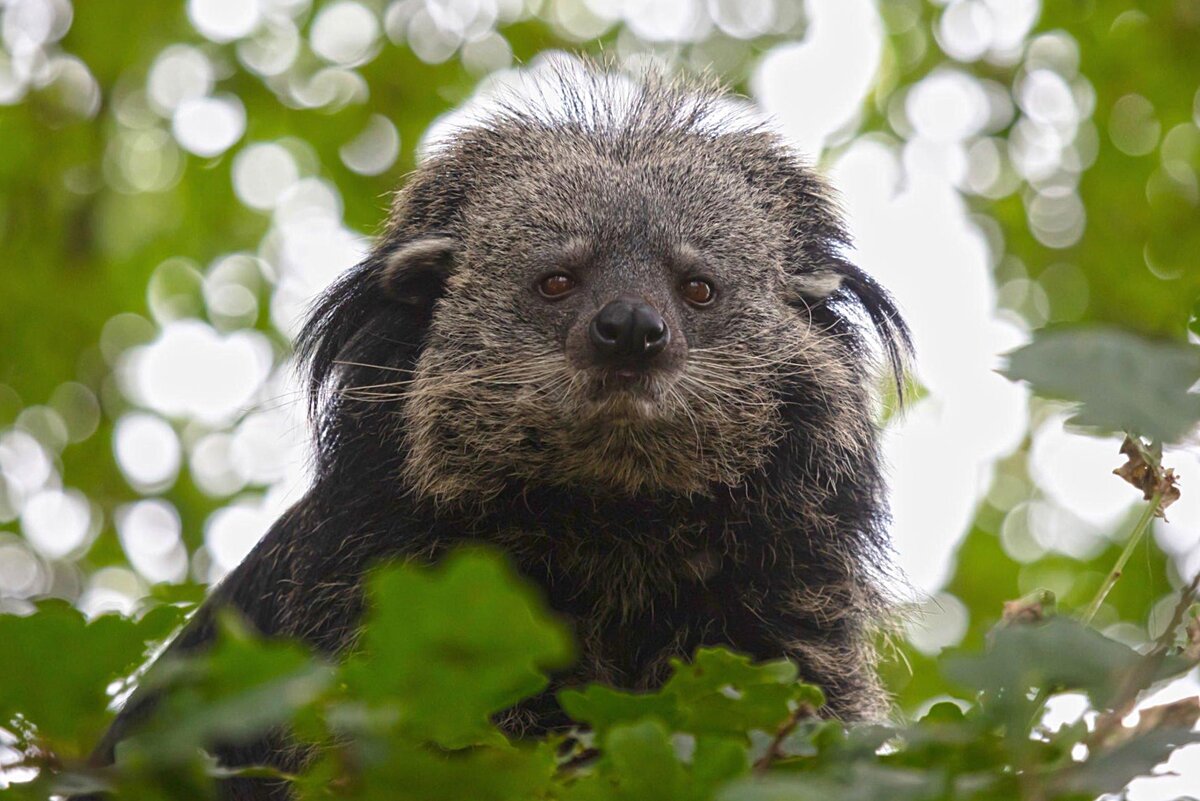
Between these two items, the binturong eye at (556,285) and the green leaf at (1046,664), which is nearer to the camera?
the green leaf at (1046,664)

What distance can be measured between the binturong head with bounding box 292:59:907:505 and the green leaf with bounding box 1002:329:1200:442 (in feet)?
7.59

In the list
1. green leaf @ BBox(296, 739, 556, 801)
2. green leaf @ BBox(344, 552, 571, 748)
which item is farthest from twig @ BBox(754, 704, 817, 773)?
green leaf @ BBox(344, 552, 571, 748)

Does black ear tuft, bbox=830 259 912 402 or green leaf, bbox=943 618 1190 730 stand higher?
black ear tuft, bbox=830 259 912 402

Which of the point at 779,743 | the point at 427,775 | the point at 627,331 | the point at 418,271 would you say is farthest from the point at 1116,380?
the point at 418,271

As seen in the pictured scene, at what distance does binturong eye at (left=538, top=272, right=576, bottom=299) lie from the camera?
12.9 ft

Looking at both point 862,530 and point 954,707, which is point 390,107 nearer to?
point 862,530

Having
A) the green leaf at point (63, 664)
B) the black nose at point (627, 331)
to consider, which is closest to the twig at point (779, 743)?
the green leaf at point (63, 664)

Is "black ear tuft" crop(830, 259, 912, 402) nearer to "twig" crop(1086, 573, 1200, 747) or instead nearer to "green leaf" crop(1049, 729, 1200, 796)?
"twig" crop(1086, 573, 1200, 747)

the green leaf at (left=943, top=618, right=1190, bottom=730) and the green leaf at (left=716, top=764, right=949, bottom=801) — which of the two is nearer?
the green leaf at (left=716, top=764, right=949, bottom=801)

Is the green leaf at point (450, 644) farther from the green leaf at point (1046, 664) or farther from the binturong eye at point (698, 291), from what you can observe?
the binturong eye at point (698, 291)

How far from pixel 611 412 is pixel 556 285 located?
511 millimetres

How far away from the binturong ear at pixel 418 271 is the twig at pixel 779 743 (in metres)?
2.88

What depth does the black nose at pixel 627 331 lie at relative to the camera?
3.51 metres

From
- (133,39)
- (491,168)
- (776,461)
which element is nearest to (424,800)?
(776,461)
